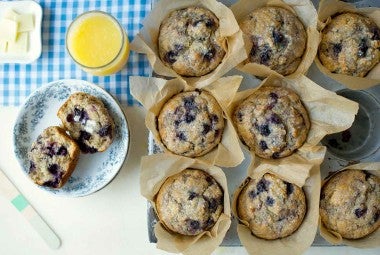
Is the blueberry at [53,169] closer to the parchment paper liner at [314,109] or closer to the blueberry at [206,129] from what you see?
the blueberry at [206,129]

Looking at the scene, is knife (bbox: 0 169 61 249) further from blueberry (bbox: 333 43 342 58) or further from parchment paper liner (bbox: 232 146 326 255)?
blueberry (bbox: 333 43 342 58)

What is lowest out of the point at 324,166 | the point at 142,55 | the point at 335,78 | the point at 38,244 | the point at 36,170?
the point at 38,244

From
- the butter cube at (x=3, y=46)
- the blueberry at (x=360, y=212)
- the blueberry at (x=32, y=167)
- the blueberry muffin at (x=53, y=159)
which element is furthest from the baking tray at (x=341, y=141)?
the butter cube at (x=3, y=46)

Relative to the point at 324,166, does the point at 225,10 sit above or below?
above

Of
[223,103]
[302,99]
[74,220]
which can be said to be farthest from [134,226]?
[302,99]

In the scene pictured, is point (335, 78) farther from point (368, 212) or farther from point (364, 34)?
point (368, 212)
